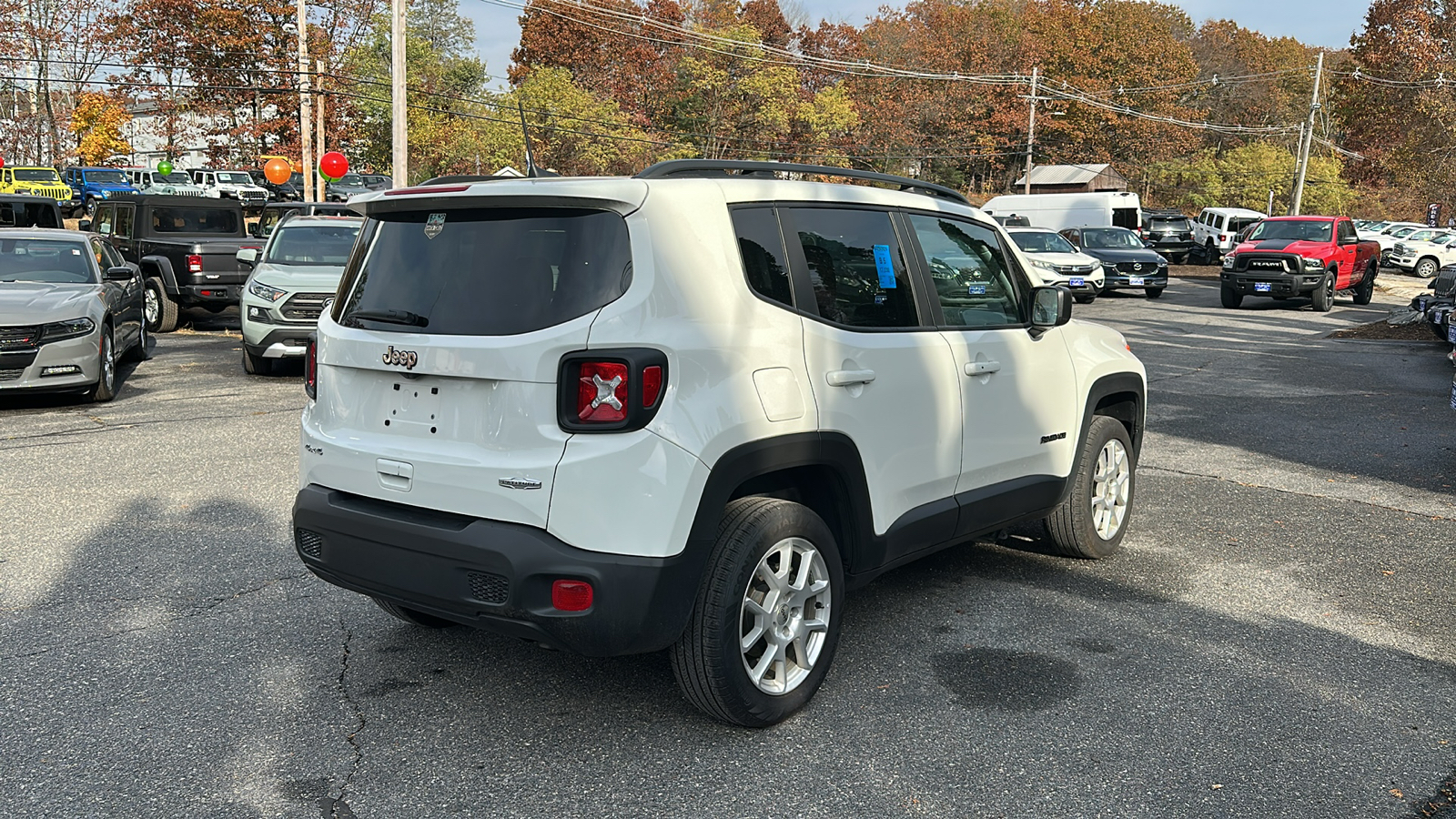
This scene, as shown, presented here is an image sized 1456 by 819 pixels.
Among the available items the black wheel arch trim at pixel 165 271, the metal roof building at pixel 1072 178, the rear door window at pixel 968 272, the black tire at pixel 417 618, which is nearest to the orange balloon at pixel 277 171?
the black wheel arch trim at pixel 165 271

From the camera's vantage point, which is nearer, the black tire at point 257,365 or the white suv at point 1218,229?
the black tire at point 257,365

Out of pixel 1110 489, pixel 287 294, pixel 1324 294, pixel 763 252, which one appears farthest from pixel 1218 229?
pixel 763 252

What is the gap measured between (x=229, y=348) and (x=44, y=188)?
101 feet

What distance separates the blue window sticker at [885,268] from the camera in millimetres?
4316

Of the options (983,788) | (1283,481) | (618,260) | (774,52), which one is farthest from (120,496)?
(774,52)

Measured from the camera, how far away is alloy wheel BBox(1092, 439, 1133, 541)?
5.70 meters

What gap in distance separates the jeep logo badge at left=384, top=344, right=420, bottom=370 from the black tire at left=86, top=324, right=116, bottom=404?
8.01 m

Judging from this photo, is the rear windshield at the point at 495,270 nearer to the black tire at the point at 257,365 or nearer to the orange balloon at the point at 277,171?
the black tire at the point at 257,365

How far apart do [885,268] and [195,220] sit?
16535 mm

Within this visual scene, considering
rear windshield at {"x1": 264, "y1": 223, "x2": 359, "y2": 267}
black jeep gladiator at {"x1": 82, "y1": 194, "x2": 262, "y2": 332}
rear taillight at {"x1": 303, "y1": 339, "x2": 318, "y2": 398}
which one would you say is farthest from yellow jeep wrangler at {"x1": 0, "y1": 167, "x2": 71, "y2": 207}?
rear taillight at {"x1": 303, "y1": 339, "x2": 318, "y2": 398}

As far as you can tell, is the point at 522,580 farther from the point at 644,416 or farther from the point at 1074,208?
the point at 1074,208

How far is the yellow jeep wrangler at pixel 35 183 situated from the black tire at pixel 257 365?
104ft

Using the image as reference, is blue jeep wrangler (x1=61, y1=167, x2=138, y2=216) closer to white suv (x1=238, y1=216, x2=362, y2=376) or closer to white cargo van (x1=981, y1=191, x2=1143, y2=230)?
white cargo van (x1=981, y1=191, x2=1143, y2=230)

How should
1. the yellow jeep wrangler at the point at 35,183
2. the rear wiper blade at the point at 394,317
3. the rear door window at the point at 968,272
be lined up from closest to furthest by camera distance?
1. the rear wiper blade at the point at 394,317
2. the rear door window at the point at 968,272
3. the yellow jeep wrangler at the point at 35,183
